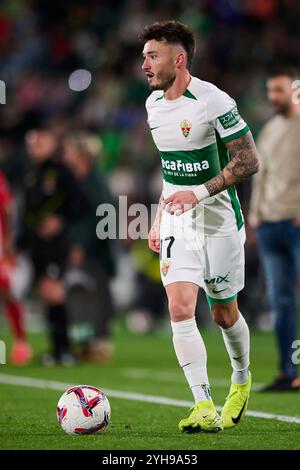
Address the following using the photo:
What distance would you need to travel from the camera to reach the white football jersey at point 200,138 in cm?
638

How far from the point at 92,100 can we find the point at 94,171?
8038mm

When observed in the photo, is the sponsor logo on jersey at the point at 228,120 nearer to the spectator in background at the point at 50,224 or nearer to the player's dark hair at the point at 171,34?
the player's dark hair at the point at 171,34

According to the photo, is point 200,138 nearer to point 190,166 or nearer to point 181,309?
point 190,166

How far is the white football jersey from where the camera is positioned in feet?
20.9

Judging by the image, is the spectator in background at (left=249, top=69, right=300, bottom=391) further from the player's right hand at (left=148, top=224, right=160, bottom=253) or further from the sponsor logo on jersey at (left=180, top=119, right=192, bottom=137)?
the sponsor logo on jersey at (left=180, top=119, right=192, bottom=137)

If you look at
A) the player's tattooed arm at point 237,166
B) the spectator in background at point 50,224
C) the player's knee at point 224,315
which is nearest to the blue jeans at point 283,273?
the player's knee at point 224,315

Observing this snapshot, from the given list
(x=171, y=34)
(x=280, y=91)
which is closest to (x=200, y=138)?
(x=171, y=34)

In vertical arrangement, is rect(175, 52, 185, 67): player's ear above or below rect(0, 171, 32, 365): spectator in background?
above

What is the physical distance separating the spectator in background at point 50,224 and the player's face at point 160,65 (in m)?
5.75

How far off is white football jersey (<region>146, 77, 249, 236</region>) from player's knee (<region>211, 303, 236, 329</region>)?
1.43 ft

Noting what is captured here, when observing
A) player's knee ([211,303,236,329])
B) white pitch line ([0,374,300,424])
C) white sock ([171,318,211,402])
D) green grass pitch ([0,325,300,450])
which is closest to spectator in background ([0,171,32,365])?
green grass pitch ([0,325,300,450])

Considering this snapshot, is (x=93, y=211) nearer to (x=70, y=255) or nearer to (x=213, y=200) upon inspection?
(x=70, y=255)

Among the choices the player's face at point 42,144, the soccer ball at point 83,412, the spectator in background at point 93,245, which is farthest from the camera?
the spectator in background at point 93,245
